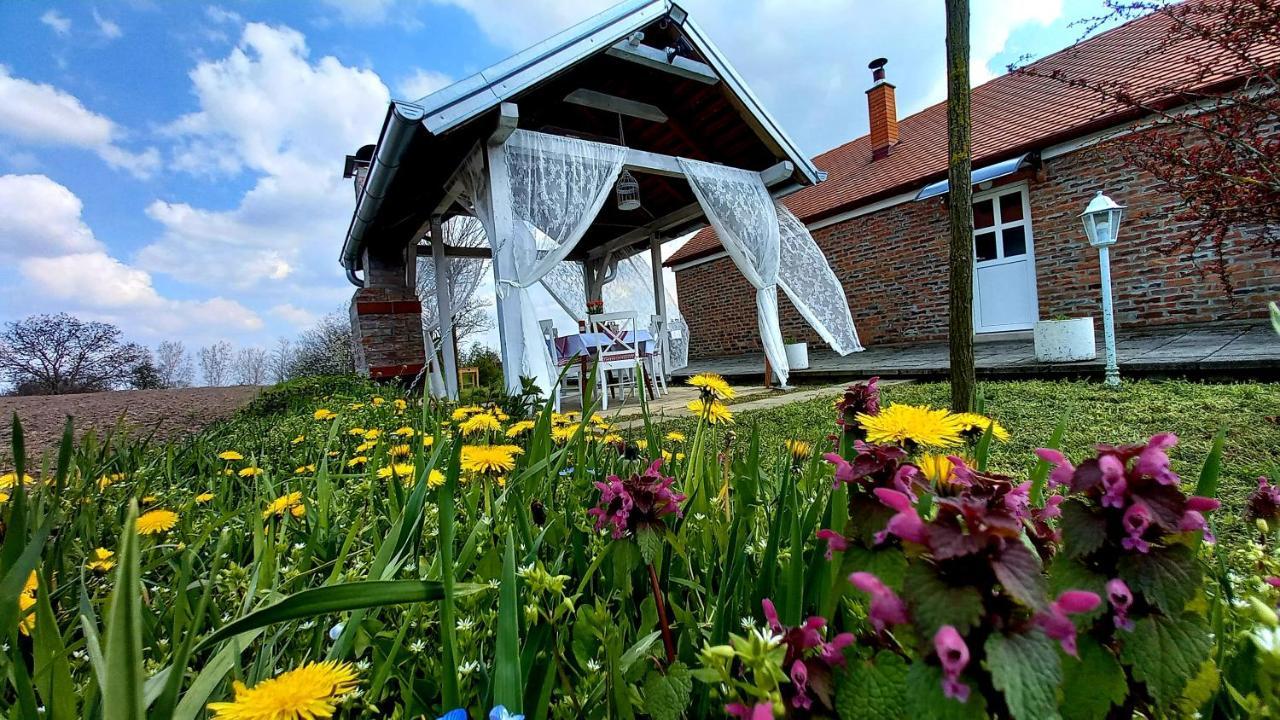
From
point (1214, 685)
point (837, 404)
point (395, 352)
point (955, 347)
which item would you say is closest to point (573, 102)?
point (395, 352)

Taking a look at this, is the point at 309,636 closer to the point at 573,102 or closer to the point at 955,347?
the point at 955,347

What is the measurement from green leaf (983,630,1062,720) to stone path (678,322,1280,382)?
5.80 m

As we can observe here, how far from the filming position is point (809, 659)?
344 mm

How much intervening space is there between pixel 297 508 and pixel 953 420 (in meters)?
1.16

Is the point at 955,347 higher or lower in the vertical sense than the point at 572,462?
higher

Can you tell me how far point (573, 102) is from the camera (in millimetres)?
5383

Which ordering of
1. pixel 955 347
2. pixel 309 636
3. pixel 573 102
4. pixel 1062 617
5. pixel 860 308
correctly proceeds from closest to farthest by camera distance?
pixel 1062 617, pixel 309 636, pixel 955 347, pixel 573 102, pixel 860 308

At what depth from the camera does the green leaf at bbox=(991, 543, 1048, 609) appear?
248mm

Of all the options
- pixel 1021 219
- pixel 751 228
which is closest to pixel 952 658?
pixel 751 228

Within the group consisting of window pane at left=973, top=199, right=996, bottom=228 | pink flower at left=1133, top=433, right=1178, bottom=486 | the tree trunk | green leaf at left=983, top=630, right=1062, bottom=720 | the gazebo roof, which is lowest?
green leaf at left=983, top=630, right=1062, bottom=720

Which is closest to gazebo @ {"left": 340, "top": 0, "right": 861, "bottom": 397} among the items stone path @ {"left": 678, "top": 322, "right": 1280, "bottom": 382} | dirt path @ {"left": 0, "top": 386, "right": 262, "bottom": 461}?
stone path @ {"left": 678, "top": 322, "right": 1280, "bottom": 382}

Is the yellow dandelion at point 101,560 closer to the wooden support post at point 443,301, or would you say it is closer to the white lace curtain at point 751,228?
the white lace curtain at point 751,228

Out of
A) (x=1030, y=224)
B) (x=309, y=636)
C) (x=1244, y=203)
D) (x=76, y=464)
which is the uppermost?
(x=1030, y=224)

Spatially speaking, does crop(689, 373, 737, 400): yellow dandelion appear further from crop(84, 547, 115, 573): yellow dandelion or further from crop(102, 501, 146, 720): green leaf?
crop(84, 547, 115, 573): yellow dandelion
